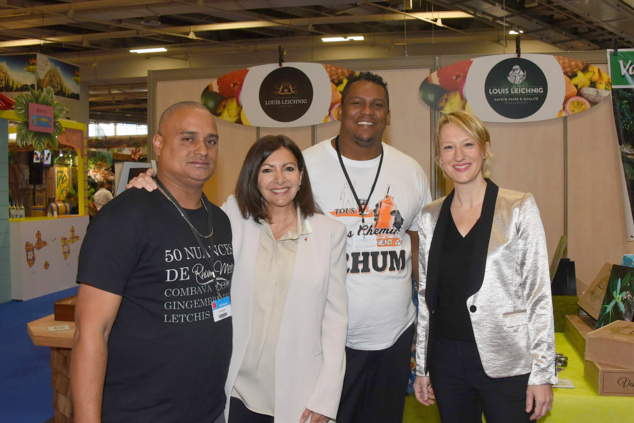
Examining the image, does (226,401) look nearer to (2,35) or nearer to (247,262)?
(247,262)

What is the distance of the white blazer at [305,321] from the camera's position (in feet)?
6.09

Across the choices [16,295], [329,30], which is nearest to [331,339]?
[16,295]

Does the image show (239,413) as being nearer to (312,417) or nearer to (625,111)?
(312,417)

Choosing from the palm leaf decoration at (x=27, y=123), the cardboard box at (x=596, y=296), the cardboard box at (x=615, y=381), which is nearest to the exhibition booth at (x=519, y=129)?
the cardboard box at (x=596, y=296)

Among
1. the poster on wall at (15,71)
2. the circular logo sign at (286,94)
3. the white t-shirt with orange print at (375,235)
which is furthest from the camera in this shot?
the poster on wall at (15,71)

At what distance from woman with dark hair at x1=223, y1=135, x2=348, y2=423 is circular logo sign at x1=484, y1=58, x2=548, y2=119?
2703 mm

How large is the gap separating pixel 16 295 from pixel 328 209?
720 centimetres

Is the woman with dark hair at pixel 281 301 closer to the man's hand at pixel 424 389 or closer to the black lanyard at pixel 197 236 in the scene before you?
the black lanyard at pixel 197 236

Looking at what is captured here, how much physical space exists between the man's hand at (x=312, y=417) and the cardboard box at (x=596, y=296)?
5.89ft

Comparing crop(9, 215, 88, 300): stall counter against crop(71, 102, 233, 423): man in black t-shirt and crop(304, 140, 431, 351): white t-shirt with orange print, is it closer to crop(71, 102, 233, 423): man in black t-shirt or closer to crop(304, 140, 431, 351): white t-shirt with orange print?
crop(304, 140, 431, 351): white t-shirt with orange print

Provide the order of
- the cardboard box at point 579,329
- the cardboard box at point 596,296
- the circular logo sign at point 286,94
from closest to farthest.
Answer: the cardboard box at point 579,329 < the cardboard box at point 596,296 < the circular logo sign at point 286,94

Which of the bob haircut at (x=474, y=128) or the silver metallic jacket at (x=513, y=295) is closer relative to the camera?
the silver metallic jacket at (x=513, y=295)

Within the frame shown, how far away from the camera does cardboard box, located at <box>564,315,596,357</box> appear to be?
2869mm

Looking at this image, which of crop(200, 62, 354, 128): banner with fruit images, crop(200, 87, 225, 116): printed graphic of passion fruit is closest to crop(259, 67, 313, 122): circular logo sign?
crop(200, 62, 354, 128): banner with fruit images
